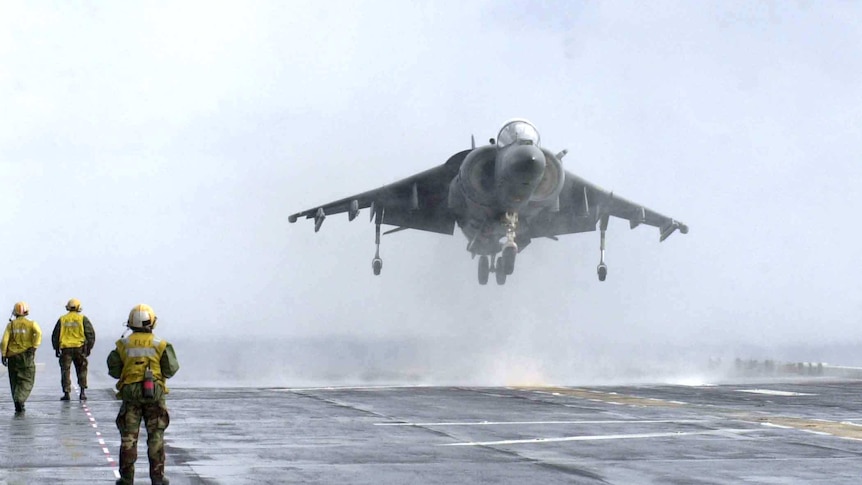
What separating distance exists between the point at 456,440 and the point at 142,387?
5.98m

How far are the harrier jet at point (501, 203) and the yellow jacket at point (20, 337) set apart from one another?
1329 centimetres

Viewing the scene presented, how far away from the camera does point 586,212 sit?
37250mm

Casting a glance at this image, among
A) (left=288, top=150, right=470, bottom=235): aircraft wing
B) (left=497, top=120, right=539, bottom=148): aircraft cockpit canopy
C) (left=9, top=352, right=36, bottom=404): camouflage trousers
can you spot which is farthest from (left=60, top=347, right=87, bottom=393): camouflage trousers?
(left=288, top=150, right=470, bottom=235): aircraft wing

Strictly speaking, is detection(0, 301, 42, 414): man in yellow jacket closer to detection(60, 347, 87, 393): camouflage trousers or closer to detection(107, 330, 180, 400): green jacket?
detection(60, 347, 87, 393): camouflage trousers

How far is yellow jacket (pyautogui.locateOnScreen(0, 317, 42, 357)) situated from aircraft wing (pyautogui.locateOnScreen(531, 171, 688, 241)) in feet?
60.2

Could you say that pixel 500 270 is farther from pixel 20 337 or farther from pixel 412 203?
pixel 20 337

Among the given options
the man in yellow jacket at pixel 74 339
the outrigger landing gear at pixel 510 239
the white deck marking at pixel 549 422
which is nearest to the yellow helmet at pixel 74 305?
the man in yellow jacket at pixel 74 339

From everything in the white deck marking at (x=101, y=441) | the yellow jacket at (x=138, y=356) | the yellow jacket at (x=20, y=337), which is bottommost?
the white deck marking at (x=101, y=441)

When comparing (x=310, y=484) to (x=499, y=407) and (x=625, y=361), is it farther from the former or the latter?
(x=625, y=361)

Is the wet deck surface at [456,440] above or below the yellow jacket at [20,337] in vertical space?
below

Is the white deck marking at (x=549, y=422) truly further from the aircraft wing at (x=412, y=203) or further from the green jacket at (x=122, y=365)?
the aircraft wing at (x=412, y=203)

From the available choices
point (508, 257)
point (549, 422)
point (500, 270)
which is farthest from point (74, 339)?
point (500, 270)

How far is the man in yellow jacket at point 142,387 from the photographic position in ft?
35.0

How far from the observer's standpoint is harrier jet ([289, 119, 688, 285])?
100 ft
